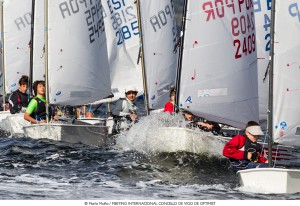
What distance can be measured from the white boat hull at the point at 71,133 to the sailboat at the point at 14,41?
9430 millimetres

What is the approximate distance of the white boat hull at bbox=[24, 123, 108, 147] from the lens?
76.5ft

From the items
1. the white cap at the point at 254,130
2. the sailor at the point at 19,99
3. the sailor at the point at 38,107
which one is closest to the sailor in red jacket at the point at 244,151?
the white cap at the point at 254,130

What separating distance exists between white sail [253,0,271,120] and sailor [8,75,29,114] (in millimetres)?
6232

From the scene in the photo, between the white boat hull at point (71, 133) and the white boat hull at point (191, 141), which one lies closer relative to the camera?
the white boat hull at point (191, 141)

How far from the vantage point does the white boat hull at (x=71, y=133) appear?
23328 mm

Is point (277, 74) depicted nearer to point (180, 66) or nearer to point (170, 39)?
point (180, 66)

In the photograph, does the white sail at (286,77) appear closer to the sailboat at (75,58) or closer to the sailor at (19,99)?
the sailboat at (75,58)

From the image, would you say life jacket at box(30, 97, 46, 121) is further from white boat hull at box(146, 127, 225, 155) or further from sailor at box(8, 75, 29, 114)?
white boat hull at box(146, 127, 225, 155)

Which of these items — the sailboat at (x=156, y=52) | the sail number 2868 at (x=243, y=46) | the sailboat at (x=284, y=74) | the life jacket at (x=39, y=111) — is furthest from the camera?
the sailboat at (x=156, y=52)

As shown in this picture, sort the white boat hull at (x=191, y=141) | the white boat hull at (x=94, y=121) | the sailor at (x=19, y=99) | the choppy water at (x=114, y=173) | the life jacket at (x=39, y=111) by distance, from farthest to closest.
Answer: the sailor at (x=19, y=99) < the white boat hull at (x=94, y=121) < the life jacket at (x=39, y=111) < the white boat hull at (x=191, y=141) < the choppy water at (x=114, y=173)

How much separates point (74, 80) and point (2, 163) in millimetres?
5153

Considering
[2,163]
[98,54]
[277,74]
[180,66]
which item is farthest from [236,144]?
[98,54]

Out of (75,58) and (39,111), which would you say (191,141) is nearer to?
(39,111)

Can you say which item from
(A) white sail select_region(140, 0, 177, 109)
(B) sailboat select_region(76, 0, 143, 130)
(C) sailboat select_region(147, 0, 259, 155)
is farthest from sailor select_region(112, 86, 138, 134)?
(B) sailboat select_region(76, 0, 143, 130)
